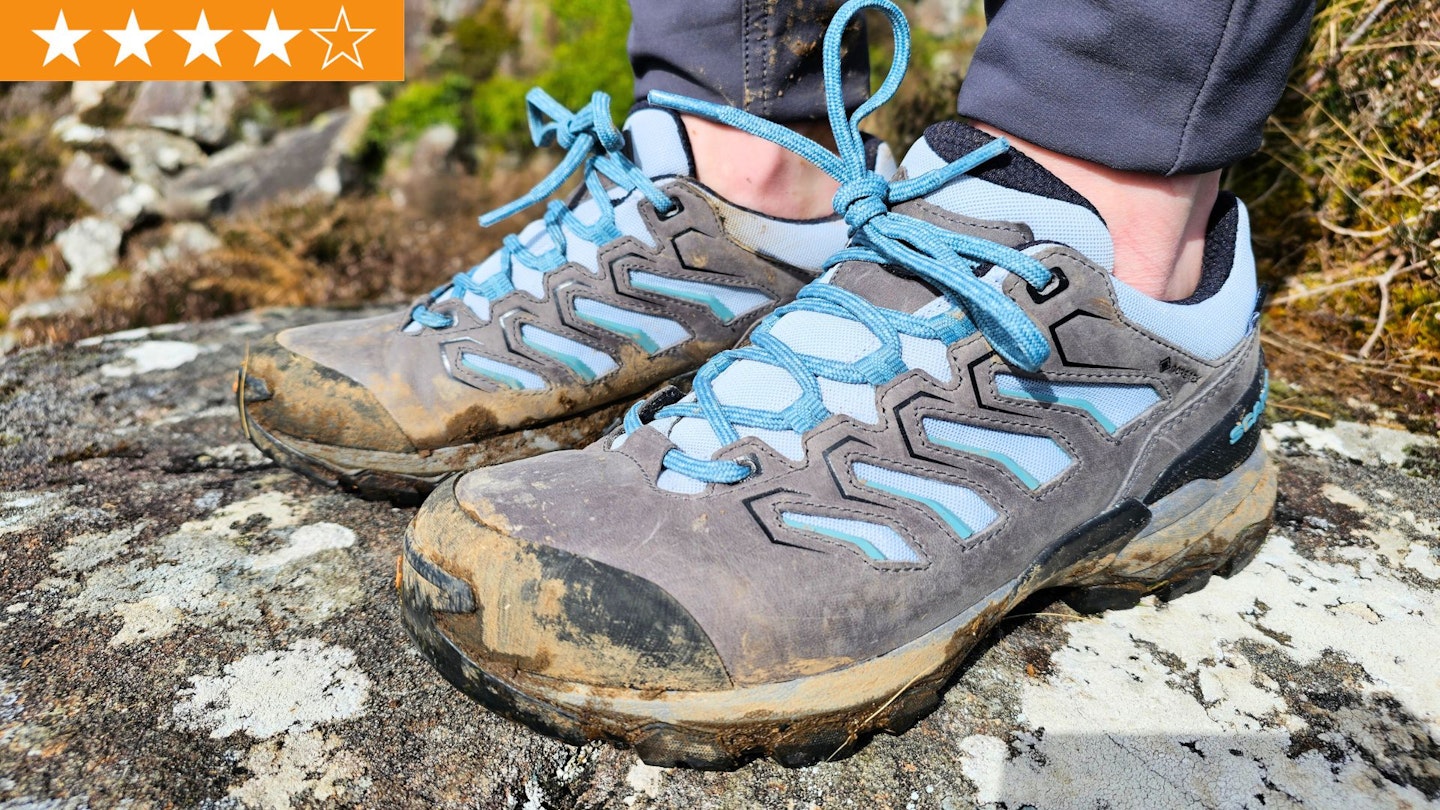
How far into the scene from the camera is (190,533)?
5.41 feet

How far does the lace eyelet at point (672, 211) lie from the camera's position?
1788mm

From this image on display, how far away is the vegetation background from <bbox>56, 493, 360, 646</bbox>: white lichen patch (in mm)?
1991

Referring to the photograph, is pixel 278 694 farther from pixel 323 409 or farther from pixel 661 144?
pixel 661 144

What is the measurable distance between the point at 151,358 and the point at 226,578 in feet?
4.57

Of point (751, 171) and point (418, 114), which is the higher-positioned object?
point (751, 171)

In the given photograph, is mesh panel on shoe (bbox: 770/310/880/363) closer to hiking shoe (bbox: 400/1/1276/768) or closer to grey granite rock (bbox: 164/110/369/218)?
hiking shoe (bbox: 400/1/1276/768)

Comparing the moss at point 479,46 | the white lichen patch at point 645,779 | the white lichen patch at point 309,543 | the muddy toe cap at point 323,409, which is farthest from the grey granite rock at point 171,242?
the white lichen patch at point 645,779

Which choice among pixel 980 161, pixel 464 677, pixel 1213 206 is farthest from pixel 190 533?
pixel 1213 206

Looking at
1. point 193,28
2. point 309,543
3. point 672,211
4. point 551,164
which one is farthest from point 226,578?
point 551,164

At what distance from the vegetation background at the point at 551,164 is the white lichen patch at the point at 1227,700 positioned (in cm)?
79

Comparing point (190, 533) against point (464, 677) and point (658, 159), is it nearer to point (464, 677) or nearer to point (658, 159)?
point (464, 677)

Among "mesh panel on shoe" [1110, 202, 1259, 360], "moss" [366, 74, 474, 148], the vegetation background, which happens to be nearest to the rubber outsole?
"mesh panel on shoe" [1110, 202, 1259, 360]

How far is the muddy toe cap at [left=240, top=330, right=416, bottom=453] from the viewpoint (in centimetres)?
174

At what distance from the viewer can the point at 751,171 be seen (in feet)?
5.92
